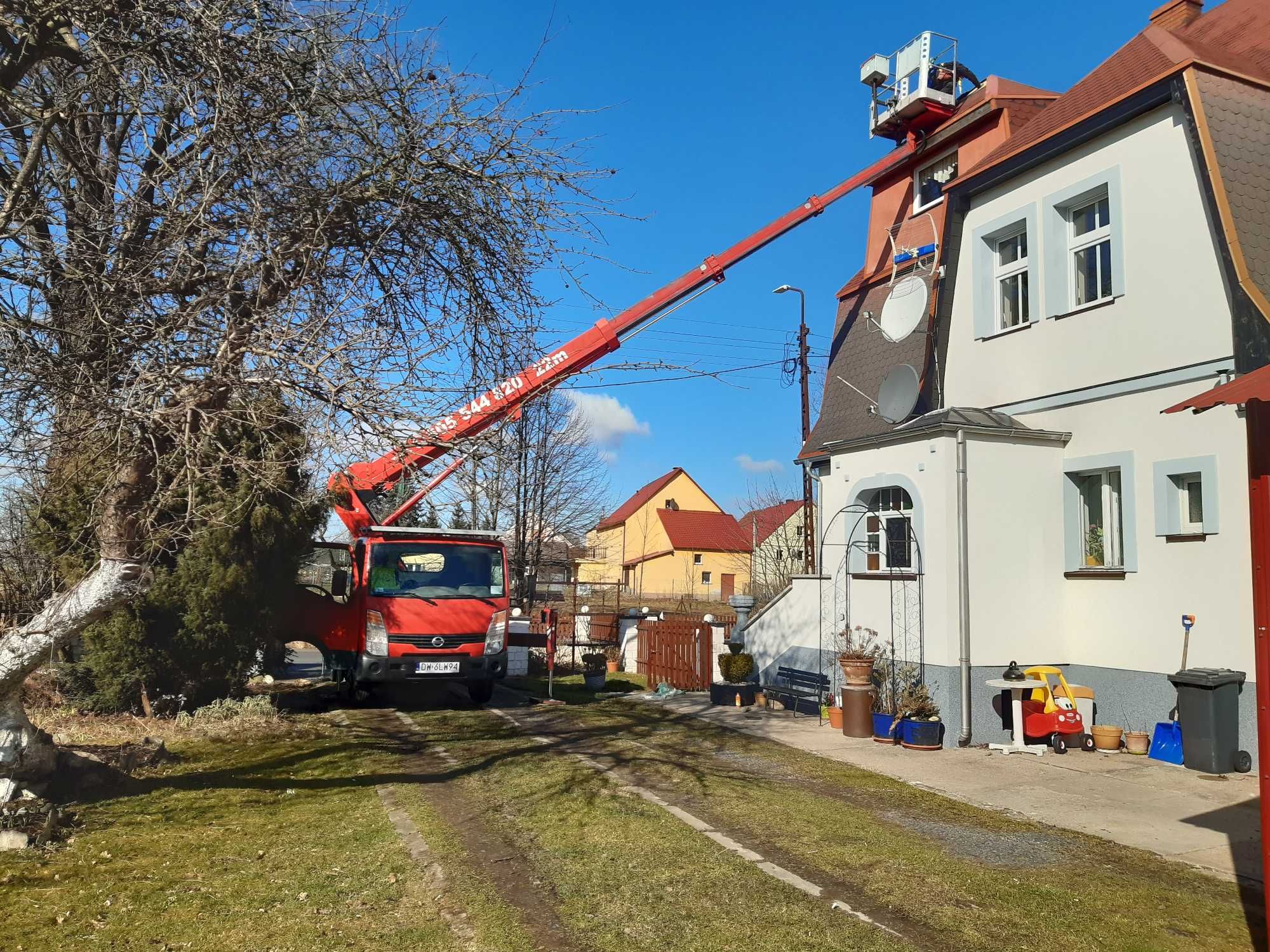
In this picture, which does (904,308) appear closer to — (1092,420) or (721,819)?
(1092,420)

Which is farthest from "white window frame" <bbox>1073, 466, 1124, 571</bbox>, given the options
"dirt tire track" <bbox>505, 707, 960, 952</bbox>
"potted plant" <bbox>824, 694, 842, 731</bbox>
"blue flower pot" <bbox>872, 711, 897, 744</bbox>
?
"dirt tire track" <bbox>505, 707, 960, 952</bbox>

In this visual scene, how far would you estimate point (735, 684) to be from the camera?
46.0 ft

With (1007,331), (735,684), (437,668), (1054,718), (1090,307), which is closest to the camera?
(1054,718)

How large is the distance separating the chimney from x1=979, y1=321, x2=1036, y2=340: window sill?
208 inches

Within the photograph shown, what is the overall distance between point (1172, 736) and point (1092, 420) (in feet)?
11.9

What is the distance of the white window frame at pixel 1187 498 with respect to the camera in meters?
9.51

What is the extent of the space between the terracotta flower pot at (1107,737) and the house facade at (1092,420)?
0.27m

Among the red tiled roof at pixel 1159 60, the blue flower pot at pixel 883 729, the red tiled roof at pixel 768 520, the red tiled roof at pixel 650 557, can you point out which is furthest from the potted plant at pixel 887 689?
the red tiled roof at pixel 650 557

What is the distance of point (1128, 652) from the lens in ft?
33.0

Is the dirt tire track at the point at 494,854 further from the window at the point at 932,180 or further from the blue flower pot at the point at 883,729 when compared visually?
the window at the point at 932,180

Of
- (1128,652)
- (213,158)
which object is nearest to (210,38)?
(213,158)

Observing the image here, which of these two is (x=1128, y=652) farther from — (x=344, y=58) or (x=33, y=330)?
(x=33, y=330)

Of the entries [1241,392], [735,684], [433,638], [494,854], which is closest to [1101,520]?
[735,684]

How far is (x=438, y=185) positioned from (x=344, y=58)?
105 centimetres
